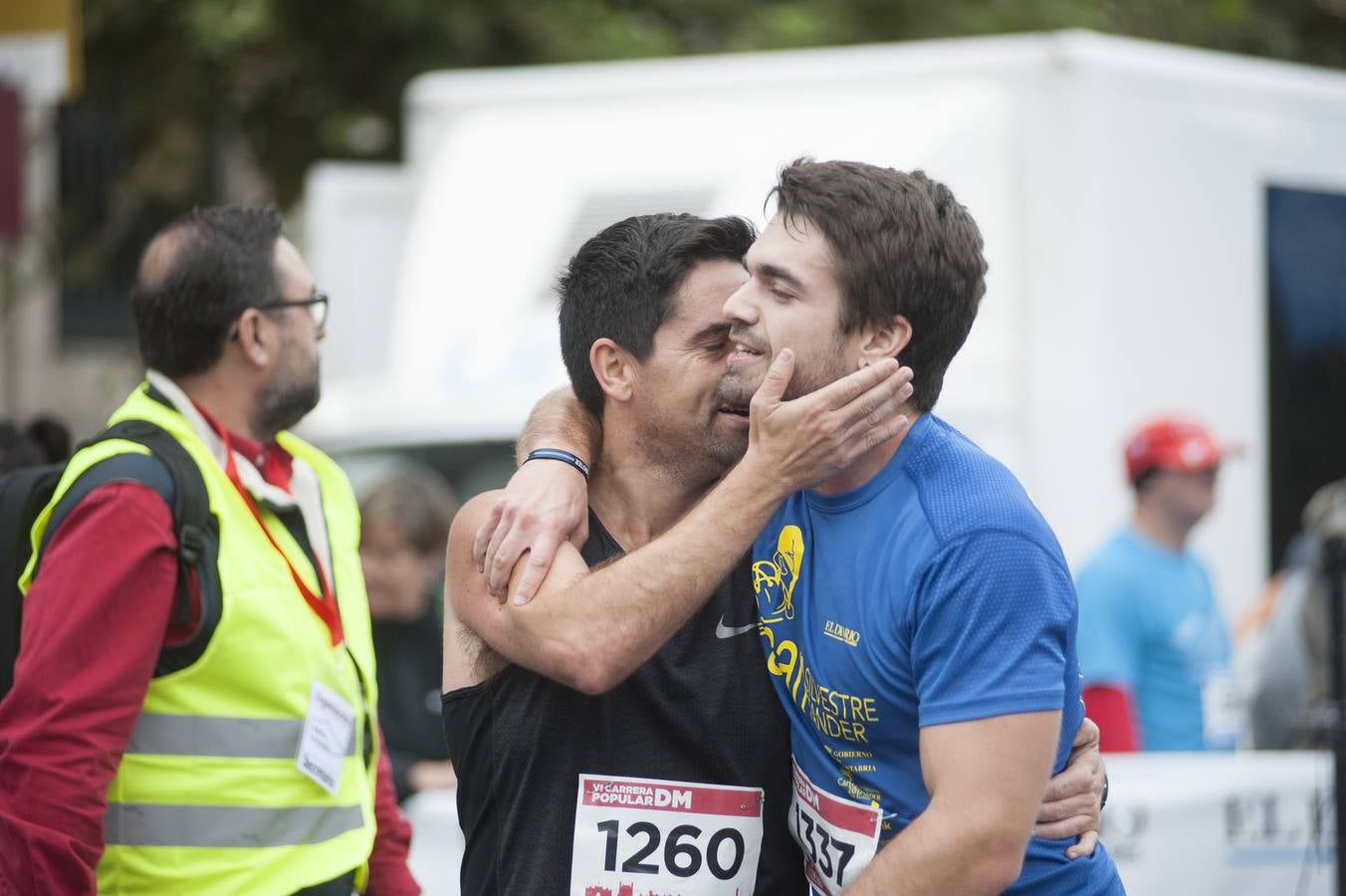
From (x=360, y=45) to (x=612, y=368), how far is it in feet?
29.5

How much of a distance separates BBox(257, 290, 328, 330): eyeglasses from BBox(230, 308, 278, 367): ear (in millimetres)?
26

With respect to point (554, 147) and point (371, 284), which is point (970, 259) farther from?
point (371, 284)

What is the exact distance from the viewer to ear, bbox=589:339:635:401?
2857 mm

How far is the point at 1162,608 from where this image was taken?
620 centimetres

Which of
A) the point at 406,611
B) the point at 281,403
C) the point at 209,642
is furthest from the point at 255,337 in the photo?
the point at 406,611

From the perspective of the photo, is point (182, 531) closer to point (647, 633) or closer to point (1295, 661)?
point (647, 633)

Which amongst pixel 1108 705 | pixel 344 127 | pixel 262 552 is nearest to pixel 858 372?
pixel 262 552

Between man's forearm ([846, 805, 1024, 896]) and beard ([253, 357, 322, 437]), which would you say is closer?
man's forearm ([846, 805, 1024, 896])

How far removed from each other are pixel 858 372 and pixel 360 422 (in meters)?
4.84

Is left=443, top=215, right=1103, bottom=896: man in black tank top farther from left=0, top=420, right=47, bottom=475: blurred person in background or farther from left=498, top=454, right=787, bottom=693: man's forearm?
left=0, top=420, right=47, bottom=475: blurred person in background

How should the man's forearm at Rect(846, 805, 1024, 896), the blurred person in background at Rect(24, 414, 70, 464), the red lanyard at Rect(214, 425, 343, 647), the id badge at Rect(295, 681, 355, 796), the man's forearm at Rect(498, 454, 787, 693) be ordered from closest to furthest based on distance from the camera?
the man's forearm at Rect(846, 805, 1024, 896) < the man's forearm at Rect(498, 454, 787, 693) < the id badge at Rect(295, 681, 355, 796) < the red lanyard at Rect(214, 425, 343, 647) < the blurred person in background at Rect(24, 414, 70, 464)

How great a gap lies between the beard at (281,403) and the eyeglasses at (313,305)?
14 centimetres

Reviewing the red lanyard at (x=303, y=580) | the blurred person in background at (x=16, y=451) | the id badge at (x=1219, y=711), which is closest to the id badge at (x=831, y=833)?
the red lanyard at (x=303, y=580)

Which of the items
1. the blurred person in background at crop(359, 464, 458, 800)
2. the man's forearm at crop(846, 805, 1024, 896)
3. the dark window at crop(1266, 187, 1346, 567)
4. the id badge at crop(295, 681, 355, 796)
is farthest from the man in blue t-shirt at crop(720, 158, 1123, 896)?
the dark window at crop(1266, 187, 1346, 567)
